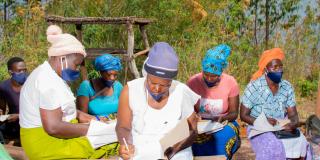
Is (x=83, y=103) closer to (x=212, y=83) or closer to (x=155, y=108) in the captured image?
(x=212, y=83)

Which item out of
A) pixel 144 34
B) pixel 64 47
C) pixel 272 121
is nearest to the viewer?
pixel 64 47

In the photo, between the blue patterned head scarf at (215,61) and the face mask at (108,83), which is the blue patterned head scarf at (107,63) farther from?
the blue patterned head scarf at (215,61)

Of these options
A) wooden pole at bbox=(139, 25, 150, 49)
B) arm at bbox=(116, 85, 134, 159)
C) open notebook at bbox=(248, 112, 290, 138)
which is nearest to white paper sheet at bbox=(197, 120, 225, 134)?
open notebook at bbox=(248, 112, 290, 138)

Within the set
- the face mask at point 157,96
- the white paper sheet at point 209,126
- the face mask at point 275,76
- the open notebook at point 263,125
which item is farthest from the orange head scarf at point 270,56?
the face mask at point 157,96

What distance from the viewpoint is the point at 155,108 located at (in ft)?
12.4

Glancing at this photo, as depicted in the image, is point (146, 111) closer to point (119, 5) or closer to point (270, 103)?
point (270, 103)

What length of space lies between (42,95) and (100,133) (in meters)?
0.57

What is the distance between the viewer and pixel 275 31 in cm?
1106

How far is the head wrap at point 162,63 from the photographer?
11.6ft

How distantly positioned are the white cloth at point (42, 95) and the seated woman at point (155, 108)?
1.34ft

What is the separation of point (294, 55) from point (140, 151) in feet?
23.7

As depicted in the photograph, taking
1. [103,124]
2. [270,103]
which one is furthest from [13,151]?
[270,103]

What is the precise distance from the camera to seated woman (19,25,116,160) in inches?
148

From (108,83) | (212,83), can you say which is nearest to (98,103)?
(108,83)
